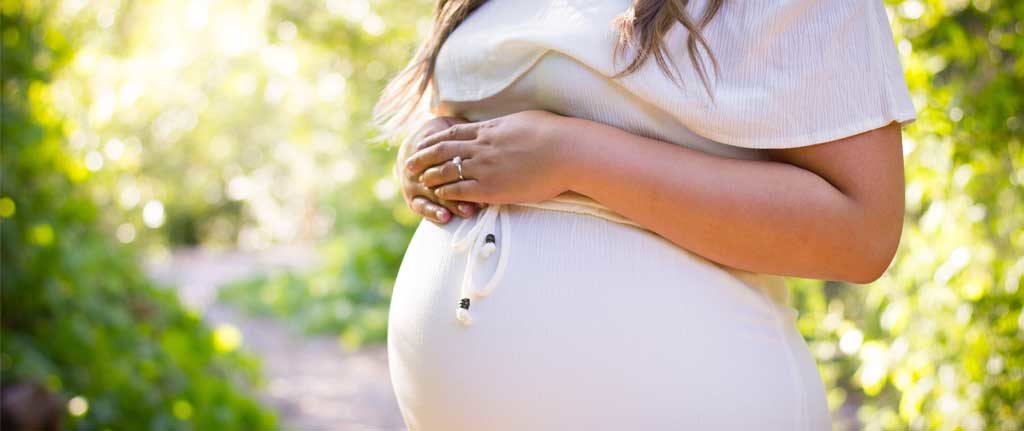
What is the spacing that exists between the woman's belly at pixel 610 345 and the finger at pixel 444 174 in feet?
0.31

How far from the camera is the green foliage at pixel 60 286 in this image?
3670mm

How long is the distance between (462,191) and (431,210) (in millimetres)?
102

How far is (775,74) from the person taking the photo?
50.0 inches

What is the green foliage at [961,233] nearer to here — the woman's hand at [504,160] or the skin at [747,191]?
the skin at [747,191]

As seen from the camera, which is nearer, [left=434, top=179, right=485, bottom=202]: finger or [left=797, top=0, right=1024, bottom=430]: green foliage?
[left=434, top=179, right=485, bottom=202]: finger

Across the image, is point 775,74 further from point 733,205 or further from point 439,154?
point 439,154

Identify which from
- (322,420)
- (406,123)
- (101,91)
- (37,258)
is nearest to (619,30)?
(406,123)

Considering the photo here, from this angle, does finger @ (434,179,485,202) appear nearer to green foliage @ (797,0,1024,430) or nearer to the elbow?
the elbow

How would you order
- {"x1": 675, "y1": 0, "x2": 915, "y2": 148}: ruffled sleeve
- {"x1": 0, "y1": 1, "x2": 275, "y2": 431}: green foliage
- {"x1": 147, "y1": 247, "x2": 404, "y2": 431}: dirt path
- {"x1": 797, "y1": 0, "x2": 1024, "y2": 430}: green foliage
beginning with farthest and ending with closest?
{"x1": 147, "y1": 247, "x2": 404, "y2": 431}: dirt path < {"x1": 0, "y1": 1, "x2": 275, "y2": 431}: green foliage < {"x1": 797, "y1": 0, "x2": 1024, "y2": 430}: green foliage < {"x1": 675, "y1": 0, "x2": 915, "y2": 148}: ruffled sleeve

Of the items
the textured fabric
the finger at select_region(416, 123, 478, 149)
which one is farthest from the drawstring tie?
the textured fabric

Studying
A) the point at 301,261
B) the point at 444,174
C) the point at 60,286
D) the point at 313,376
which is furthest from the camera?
the point at 301,261

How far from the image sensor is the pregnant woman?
126cm

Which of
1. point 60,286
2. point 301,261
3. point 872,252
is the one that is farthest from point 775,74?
point 301,261

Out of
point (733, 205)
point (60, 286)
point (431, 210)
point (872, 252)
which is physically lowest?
point (872, 252)
